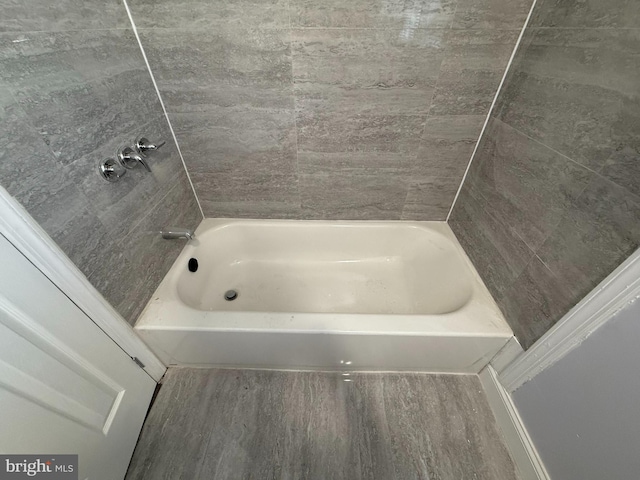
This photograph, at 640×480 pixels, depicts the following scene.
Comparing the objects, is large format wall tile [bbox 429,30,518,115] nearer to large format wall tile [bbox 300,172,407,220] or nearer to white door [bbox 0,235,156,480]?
large format wall tile [bbox 300,172,407,220]

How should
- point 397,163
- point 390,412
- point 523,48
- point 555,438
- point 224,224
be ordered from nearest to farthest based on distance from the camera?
point 555,438, point 523,48, point 390,412, point 397,163, point 224,224

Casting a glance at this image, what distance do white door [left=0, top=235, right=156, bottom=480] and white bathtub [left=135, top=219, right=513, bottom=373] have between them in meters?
0.18

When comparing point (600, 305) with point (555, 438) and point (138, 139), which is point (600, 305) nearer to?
point (555, 438)

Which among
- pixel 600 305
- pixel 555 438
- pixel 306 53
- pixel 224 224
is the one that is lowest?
pixel 555 438

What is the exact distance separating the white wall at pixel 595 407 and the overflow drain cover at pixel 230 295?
4.21ft

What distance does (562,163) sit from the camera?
2.32ft

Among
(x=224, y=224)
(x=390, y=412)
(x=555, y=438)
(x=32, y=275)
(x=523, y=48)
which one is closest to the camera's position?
(x=32, y=275)

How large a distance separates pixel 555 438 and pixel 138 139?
1.66m

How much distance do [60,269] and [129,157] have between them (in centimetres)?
41

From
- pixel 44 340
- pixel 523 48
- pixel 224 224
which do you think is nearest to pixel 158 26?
pixel 224 224

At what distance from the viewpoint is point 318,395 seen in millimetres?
1017

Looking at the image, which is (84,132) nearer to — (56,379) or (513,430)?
(56,379)

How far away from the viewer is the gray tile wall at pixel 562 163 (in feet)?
1.86

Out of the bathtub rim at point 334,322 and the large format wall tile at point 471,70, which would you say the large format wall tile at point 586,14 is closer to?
the large format wall tile at point 471,70
